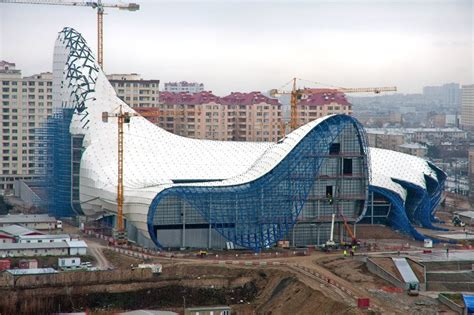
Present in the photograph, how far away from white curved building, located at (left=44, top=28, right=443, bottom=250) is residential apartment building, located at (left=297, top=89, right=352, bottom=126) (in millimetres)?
29868

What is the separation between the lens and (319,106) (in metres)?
94.4

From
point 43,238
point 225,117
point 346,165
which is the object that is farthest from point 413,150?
point 43,238

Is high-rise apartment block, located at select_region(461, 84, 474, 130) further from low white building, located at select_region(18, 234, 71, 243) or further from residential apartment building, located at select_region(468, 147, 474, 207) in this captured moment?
low white building, located at select_region(18, 234, 71, 243)

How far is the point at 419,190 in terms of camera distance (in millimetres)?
59281

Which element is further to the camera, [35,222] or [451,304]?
[35,222]

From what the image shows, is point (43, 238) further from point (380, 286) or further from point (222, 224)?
point (380, 286)

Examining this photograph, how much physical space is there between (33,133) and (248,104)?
Answer: 17.7m

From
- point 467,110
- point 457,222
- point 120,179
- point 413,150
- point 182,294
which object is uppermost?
point 467,110

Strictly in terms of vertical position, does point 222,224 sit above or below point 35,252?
above

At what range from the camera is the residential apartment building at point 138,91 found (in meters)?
90.8

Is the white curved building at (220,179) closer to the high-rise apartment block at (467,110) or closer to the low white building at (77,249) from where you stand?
the low white building at (77,249)

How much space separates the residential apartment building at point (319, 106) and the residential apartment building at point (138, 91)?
11.4 meters

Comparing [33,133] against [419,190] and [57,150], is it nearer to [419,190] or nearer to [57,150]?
[57,150]

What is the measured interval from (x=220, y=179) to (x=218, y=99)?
36.5 m
